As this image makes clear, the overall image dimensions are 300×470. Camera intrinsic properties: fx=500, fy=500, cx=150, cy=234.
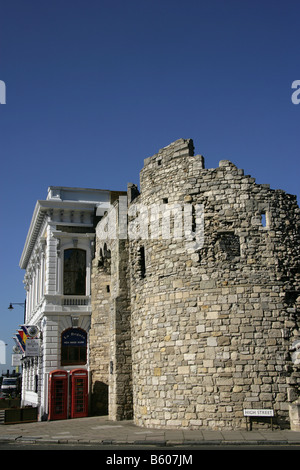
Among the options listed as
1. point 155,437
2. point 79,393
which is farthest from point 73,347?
point 155,437

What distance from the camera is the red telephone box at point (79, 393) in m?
20.4

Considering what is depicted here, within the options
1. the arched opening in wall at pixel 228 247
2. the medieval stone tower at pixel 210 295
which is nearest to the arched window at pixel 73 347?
the medieval stone tower at pixel 210 295

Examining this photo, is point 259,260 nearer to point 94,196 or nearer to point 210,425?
point 210,425

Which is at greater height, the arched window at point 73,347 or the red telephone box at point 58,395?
the arched window at point 73,347

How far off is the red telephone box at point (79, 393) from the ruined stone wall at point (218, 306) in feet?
18.7

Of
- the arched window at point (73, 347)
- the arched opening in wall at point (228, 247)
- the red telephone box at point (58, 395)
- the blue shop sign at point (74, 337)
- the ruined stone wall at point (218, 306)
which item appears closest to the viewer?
the ruined stone wall at point (218, 306)

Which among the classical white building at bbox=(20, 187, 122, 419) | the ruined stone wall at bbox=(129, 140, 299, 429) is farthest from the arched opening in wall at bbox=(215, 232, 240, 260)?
the classical white building at bbox=(20, 187, 122, 419)

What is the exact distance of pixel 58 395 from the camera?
20.5 m

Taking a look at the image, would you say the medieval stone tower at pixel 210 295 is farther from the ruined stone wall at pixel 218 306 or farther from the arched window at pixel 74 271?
the arched window at pixel 74 271

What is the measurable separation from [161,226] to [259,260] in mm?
3206

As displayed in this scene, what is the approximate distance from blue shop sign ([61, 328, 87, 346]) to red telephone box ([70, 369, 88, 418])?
2.30 metres

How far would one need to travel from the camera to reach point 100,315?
72.8 ft
